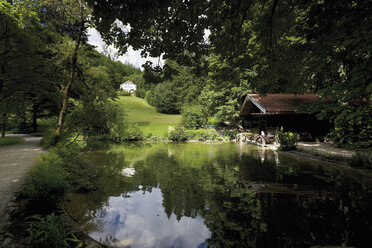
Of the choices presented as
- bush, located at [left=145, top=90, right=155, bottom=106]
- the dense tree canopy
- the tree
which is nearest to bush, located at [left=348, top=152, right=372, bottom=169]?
the dense tree canopy

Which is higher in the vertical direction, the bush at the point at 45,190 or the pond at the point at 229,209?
the bush at the point at 45,190

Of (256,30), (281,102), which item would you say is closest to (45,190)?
(256,30)

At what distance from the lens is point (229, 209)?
462 centimetres

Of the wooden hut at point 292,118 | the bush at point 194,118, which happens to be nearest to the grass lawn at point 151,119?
the bush at point 194,118

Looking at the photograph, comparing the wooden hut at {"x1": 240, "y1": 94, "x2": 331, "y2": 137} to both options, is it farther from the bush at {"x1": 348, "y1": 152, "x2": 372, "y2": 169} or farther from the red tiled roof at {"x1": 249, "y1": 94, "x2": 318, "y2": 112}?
the bush at {"x1": 348, "y1": 152, "x2": 372, "y2": 169}

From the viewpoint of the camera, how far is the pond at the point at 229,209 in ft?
11.5

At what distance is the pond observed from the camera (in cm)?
351

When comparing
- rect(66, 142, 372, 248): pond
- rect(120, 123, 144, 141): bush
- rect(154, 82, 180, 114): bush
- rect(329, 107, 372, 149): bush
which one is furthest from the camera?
rect(154, 82, 180, 114): bush

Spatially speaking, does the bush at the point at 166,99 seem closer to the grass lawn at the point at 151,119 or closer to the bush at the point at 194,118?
the grass lawn at the point at 151,119

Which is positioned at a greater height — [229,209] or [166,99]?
[166,99]

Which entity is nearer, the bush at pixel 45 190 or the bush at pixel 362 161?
the bush at pixel 45 190

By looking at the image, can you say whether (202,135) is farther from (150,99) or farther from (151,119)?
(150,99)

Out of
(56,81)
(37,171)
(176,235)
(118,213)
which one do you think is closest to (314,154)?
(176,235)

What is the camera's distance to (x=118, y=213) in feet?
15.3
